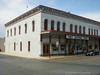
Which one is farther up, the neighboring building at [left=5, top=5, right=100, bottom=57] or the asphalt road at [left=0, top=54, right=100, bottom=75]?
the neighboring building at [left=5, top=5, right=100, bottom=57]

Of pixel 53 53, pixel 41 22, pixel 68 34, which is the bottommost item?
pixel 53 53

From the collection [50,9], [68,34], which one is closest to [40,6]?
[50,9]

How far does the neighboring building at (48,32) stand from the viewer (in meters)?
27.1

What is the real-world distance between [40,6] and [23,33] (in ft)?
30.9

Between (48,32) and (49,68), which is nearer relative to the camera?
(49,68)

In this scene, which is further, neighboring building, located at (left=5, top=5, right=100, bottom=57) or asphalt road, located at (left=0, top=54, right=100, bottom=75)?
neighboring building, located at (left=5, top=5, right=100, bottom=57)

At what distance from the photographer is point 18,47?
118 ft

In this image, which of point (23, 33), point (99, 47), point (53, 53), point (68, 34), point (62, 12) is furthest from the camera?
point (99, 47)

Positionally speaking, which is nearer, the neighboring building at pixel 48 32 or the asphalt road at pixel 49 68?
the asphalt road at pixel 49 68

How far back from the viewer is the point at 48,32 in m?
24.0

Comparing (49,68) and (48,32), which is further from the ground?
(48,32)

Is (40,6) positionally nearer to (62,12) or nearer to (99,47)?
(62,12)

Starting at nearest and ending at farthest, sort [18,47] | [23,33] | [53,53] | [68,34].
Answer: [68,34] < [53,53] < [23,33] < [18,47]

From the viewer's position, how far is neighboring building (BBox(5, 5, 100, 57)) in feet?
88.8
